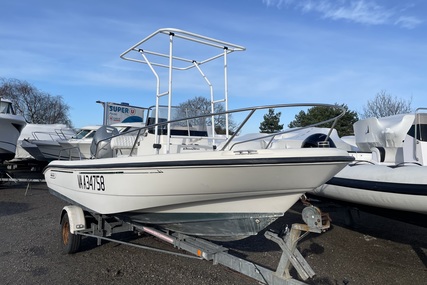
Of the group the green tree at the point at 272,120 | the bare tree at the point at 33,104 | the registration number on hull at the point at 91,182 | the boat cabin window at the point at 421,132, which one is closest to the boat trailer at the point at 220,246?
the registration number on hull at the point at 91,182

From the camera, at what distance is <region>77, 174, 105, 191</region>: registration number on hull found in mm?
3916

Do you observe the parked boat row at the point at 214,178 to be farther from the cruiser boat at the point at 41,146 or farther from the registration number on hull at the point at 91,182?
the cruiser boat at the point at 41,146

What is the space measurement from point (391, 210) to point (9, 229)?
592cm

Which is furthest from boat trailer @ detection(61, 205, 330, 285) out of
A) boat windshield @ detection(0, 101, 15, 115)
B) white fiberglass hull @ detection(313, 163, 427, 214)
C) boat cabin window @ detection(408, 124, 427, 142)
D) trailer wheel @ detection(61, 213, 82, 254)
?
boat windshield @ detection(0, 101, 15, 115)

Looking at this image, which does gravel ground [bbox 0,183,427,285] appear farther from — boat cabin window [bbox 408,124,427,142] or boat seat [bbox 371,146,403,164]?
boat cabin window [bbox 408,124,427,142]

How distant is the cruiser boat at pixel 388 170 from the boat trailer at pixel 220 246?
3.28 ft

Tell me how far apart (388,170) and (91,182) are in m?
3.44

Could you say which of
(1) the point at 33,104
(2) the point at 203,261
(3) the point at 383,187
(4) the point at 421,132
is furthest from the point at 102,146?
(1) the point at 33,104

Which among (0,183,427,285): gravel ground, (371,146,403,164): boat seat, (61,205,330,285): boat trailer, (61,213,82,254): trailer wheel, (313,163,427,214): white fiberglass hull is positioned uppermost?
(371,146,403,164): boat seat

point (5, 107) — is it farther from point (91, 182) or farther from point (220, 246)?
point (220, 246)

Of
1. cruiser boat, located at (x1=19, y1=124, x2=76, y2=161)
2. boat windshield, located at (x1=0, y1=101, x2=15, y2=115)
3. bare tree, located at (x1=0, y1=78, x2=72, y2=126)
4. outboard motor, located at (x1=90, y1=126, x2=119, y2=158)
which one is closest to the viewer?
outboard motor, located at (x1=90, y1=126, x2=119, y2=158)

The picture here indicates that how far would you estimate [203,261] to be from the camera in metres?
4.54

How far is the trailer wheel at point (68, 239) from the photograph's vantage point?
469 cm

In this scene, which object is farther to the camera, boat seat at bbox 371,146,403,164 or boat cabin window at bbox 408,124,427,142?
boat cabin window at bbox 408,124,427,142
